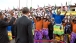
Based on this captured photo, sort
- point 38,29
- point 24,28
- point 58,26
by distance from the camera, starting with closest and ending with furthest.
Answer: point 24,28 → point 58,26 → point 38,29

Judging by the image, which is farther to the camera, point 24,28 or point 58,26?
point 58,26

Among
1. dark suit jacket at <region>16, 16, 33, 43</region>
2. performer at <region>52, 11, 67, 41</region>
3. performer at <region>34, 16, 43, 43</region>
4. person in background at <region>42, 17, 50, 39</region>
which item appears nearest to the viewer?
dark suit jacket at <region>16, 16, 33, 43</region>

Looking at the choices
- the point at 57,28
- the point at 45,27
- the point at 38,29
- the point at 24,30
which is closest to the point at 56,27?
the point at 57,28

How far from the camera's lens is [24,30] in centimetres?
631

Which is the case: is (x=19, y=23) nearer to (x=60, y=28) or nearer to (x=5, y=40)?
(x=5, y=40)

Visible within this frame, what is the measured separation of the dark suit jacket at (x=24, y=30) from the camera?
20.3 feet

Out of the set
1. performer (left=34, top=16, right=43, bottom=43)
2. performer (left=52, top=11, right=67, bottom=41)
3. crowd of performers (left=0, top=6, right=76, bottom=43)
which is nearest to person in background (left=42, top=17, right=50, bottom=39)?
crowd of performers (left=0, top=6, right=76, bottom=43)

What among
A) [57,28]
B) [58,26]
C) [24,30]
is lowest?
[57,28]

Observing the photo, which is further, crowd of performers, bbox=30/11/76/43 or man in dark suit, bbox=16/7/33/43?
crowd of performers, bbox=30/11/76/43

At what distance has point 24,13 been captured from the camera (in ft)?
20.8

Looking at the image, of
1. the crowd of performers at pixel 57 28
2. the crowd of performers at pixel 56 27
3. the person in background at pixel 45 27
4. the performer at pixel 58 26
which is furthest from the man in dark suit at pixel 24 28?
the person in background at pixel 45 27

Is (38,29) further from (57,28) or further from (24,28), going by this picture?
(24,28)

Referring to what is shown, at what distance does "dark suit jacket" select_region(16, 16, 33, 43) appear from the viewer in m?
6.19

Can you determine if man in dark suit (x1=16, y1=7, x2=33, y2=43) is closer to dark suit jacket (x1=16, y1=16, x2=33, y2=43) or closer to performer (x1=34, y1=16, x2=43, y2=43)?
dark suit jacket (x1=16, y1=16, x2=33, y2=43)
